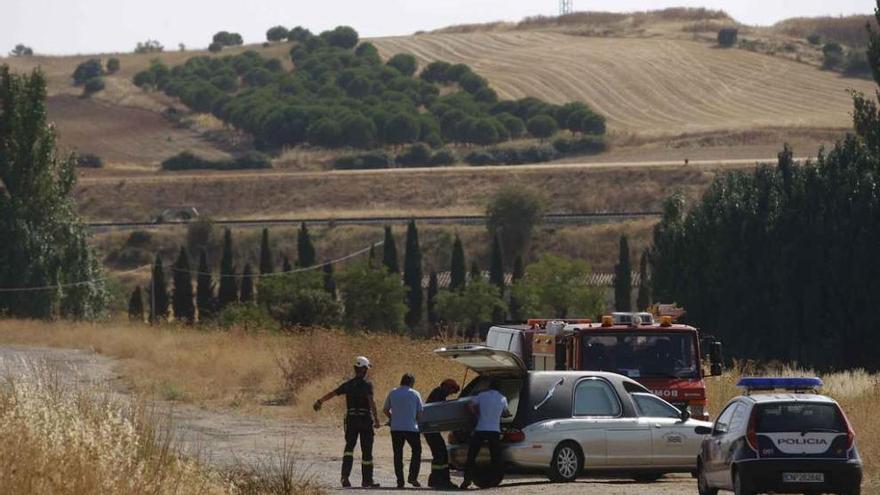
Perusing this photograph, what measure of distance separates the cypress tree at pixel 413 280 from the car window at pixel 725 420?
7275cm

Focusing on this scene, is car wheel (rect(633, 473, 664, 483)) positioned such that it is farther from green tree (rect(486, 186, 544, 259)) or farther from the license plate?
green tree (rect(486, 186, 544, 259))

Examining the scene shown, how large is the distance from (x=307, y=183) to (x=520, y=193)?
29361 millimetres

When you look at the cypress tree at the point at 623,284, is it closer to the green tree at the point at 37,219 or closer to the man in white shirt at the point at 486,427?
the green tree at the point at 37,219

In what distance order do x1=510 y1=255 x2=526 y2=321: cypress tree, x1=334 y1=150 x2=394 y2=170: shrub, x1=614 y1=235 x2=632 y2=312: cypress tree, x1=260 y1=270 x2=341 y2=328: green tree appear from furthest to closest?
x1=334 y1=150 x2=394 y2=170: shrub → x1=510 y1=255 x2=526 y2=321: cypress tree → x1=614 y1=235 x2=632 y2=312: cypress tree → x1=260 y1=270 x2=341 y2=328: green tree

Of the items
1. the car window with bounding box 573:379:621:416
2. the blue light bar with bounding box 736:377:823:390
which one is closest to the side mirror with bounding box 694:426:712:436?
the car window with bounding box 573:379:621:416

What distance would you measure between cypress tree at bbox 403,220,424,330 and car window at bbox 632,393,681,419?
230ft

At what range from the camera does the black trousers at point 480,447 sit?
2252cm

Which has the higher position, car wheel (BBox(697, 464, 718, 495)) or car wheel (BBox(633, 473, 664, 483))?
car wheel (BBox(697, 464, 718, 495))

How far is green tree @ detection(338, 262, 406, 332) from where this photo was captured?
8325cm

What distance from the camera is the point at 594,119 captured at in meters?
179

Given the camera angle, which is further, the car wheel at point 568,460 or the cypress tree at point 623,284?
the cypress tree at point 623,284

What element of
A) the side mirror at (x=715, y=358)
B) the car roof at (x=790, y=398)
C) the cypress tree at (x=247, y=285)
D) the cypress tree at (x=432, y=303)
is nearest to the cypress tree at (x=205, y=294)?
the cypress tree at (x=247, y=285)

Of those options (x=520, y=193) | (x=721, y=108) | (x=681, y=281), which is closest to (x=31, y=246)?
(x=681, y=281)

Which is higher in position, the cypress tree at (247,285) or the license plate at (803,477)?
the license plate at (803,477)
